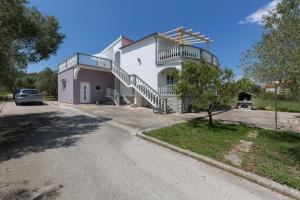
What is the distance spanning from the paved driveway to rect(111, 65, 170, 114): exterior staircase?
20.1ft

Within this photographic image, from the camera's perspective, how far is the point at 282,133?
22.7 feet

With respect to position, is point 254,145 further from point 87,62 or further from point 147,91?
point 87,62

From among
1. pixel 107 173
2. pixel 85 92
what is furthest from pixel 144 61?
pixel 107 173

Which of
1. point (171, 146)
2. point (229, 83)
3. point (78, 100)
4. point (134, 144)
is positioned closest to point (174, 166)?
point (171, 146)

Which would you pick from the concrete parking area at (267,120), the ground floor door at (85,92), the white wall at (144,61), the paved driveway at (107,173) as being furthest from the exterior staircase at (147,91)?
the paved driveway at (107,173)

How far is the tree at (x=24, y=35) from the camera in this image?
6.43m

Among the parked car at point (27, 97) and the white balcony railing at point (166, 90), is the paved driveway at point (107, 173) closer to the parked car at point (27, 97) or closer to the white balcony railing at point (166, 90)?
the white balcony railing at point (166, 90)

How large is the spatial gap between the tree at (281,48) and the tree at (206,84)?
1.92m

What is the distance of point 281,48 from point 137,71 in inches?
478

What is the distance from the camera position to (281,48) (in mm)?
4906

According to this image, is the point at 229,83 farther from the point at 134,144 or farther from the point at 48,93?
the point at 48,93

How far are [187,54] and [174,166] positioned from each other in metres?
10.1

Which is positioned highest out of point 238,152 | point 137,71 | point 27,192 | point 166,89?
point 137,71

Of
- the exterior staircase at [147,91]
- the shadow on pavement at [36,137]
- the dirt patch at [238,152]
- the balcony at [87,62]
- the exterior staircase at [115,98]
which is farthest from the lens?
the exterior staircase at [115,98]
